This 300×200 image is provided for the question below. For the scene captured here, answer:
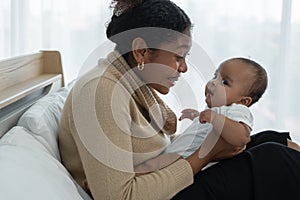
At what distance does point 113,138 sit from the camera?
0.98 m

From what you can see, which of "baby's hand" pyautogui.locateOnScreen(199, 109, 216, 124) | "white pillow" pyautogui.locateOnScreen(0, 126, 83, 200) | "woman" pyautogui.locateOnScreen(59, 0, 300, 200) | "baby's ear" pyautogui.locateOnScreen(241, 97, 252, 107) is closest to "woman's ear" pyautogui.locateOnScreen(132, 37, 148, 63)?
"woman" pyautogui.locateOnScreen(59, 0, 300, 200)

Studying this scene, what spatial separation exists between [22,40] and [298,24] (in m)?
1.52

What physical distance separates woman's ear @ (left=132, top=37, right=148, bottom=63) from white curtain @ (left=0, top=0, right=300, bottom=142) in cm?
112

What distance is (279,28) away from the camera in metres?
2.29

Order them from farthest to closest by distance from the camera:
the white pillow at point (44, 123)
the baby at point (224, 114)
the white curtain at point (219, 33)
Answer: the white curtain at point (219, 33), the baby at point (224, 114), the white pillow at point (44, 123)

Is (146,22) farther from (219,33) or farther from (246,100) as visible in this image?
(219,33)

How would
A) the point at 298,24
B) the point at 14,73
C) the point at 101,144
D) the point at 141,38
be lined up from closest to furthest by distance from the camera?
the point at 101,144 < the point at 141,38 < the point at 14,73 < the point at 298,24

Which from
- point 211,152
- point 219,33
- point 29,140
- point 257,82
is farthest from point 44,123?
point 219,33

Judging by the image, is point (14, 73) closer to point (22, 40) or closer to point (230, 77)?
point (230, 77)

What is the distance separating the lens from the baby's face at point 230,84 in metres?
1.42

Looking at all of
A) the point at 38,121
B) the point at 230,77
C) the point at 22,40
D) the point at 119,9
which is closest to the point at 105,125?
the point at 38,121

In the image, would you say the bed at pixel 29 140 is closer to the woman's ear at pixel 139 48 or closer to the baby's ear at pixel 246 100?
the woman's ear at pixel 139 48

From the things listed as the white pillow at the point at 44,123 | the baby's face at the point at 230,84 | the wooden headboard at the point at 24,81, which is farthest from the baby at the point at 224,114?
the wooden headboard at the point at 24,81

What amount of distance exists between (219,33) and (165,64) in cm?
125
